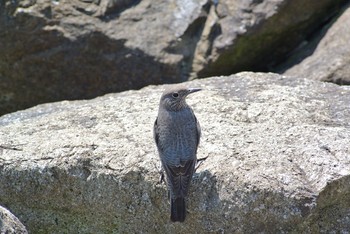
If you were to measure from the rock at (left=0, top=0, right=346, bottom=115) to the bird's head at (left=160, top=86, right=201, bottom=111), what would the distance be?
2740mm

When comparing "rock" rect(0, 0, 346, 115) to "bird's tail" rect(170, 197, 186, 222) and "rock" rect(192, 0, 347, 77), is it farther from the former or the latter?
"bird's tail" rect(170, 197, 186, 222)

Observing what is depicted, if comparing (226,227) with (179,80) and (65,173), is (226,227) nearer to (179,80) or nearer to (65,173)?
(65,173)

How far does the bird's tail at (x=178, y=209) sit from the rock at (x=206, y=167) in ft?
0.47

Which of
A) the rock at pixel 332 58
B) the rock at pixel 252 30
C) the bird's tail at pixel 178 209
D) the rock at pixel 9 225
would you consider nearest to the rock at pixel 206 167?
the bird's tail at pixel 178 209

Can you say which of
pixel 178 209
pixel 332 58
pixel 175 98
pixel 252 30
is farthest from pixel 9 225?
pixel 332 58

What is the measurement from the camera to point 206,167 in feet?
25.3

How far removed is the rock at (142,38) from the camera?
431 inches

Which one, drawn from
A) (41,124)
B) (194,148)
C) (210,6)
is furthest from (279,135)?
(210,6)

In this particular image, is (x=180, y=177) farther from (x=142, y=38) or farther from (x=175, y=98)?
(x=142, y=38)

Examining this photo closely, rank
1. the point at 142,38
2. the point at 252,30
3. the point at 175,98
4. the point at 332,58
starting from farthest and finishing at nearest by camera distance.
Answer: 1. the point at 142,38
2. the point at 252,30
3. the point at 332,58
4. the point at 175,98

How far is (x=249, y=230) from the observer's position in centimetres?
743

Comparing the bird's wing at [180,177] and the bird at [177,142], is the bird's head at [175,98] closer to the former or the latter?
the bird at [177,142]

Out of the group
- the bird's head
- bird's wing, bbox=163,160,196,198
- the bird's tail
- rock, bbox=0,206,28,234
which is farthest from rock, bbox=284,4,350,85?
rock, bbox=0,206,28,234

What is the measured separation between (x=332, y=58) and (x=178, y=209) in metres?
3.97
